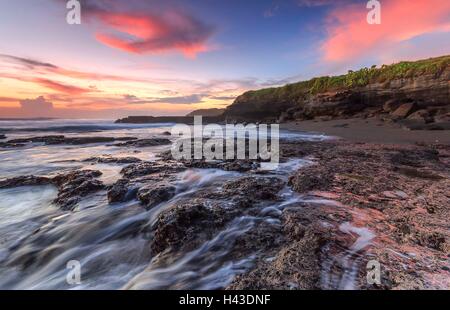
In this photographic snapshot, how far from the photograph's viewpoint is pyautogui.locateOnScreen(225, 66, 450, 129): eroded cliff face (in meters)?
21.4

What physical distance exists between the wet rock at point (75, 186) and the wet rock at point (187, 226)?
285cm

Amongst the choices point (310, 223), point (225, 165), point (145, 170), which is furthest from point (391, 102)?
point (310, 223)

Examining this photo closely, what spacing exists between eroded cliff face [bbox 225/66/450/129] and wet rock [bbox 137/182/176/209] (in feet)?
63.2

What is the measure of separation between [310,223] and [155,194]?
3.23m

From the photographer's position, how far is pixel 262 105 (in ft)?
158

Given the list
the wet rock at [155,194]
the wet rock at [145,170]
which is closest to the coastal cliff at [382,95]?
the wet rock at [145,170]

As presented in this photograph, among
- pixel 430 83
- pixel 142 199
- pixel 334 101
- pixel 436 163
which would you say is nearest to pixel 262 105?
pixel 334 101

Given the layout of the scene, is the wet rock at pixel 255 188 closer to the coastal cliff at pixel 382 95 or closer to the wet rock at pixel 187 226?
the wet rock at pixel 187 226

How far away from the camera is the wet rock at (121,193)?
5655mm
